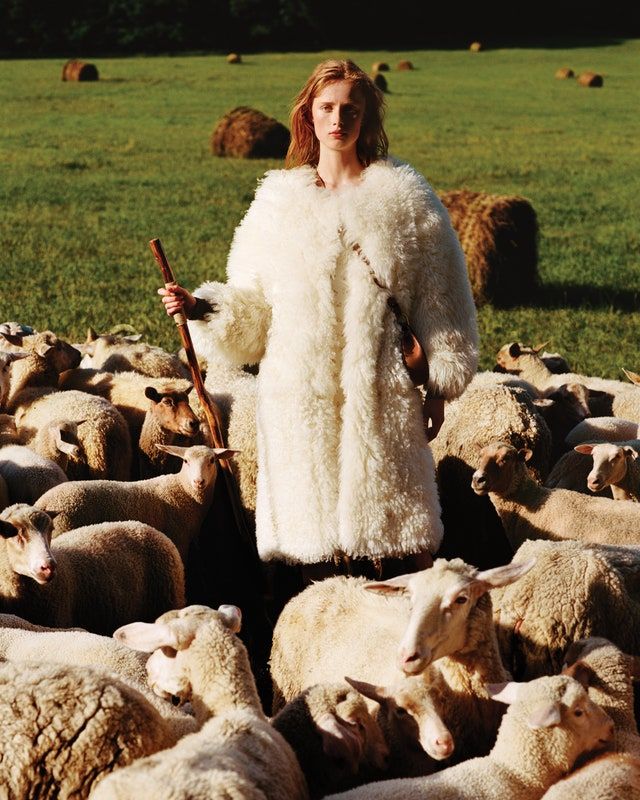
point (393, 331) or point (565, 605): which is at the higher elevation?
point (393, 331)

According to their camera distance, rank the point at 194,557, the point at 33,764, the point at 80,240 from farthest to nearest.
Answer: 1. the point at 80,240
2. the point at 194,557
3. the point at 33,764

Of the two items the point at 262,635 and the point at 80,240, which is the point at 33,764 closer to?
the point at 262,635

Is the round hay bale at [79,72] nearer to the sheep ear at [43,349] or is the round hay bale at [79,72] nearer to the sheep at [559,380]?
the sheep ear at [43,349]

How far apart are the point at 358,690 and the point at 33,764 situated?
1167 mm

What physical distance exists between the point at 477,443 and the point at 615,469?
0.81 m

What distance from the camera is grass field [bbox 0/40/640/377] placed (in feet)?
41.3

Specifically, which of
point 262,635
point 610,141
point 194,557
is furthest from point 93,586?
point 610,141

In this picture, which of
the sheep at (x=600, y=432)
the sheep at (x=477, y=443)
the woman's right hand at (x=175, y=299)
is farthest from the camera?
the sheep at (x=600, y=432)

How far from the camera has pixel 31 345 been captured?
8836mm

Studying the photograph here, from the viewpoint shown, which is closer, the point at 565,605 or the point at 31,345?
the point at 565,605

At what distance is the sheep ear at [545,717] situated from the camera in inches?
147

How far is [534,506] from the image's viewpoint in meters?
6.63

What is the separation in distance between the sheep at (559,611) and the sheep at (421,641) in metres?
0.50

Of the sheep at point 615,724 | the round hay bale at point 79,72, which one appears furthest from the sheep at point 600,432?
the round hay bale at point 79,72
